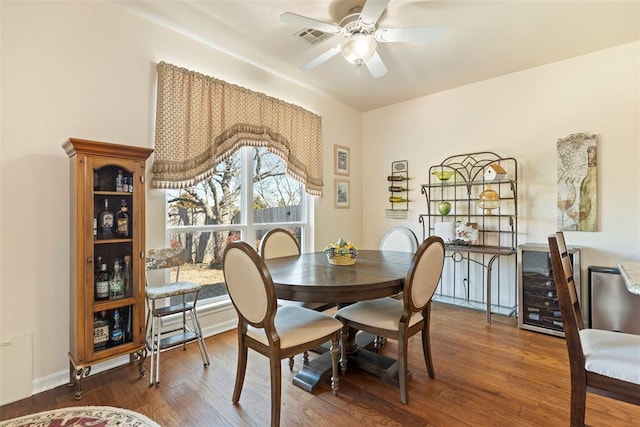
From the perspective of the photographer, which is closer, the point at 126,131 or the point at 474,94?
the point at 126,131

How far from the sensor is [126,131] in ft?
8.09

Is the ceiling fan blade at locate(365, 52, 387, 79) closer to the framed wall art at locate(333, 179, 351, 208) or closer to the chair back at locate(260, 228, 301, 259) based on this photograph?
the chair back at locate(260, 228, 301, 259)

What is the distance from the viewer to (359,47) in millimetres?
2242

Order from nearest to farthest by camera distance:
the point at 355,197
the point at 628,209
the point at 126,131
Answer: the point at 126,131 → the point at 628,209 → the point at 355,197

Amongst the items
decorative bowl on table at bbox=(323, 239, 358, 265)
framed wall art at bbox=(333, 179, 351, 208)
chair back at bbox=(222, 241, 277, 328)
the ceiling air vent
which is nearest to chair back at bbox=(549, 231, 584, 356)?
decorative bowl on table at bbox=(323, 239, 358, 265)

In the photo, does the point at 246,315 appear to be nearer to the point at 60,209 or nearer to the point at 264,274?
the point at 264,274

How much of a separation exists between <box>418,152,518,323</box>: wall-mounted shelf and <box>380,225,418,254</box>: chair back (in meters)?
0.67

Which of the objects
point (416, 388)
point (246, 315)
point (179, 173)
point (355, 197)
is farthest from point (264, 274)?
point (355, 197)

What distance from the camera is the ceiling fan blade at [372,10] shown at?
6.08 ft

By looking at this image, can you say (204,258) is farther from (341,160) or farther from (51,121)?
(341,160)

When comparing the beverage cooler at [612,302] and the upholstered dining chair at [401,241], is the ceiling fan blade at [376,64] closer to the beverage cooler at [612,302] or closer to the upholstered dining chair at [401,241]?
the upholstered dining chair at [401,241]

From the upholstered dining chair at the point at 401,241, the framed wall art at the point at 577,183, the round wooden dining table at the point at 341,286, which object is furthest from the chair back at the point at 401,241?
the framed wall art at the point at 577,183

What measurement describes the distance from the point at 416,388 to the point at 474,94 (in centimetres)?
348

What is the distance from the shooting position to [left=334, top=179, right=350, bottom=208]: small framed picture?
Answer: 452cm
